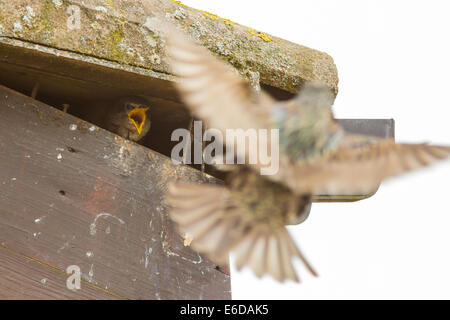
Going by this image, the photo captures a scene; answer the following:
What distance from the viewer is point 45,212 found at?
83.5 inches

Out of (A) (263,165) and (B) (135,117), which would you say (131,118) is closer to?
(B) (135,117)

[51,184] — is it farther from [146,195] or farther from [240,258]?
[240,258]

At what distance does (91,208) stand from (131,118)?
2.04ft

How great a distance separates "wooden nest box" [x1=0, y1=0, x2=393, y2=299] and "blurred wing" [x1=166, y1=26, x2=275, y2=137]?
21.6 inches

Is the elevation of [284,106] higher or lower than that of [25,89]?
lower

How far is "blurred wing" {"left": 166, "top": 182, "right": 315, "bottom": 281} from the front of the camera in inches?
69.1

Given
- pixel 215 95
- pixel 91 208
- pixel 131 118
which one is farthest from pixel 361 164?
pixel 131 118

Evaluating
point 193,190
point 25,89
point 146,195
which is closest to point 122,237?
point 146,195

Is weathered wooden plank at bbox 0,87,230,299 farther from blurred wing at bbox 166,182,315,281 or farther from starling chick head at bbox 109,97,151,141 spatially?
blurred wing at bbox 166,182,315,281

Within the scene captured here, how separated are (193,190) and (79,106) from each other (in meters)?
0.98

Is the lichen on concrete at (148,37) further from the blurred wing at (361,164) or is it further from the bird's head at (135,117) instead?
the blurred wing at (361,164)

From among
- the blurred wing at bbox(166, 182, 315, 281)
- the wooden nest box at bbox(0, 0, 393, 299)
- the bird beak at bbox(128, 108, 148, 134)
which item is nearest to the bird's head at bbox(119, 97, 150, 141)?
the bird beak at bbox(128, 108, 148, 134)

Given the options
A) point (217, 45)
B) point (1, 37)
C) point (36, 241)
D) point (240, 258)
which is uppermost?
point (217, 45)

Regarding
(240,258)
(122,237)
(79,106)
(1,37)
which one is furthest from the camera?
(79,106)
